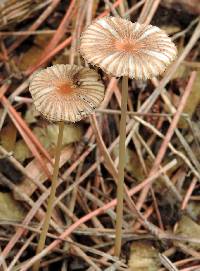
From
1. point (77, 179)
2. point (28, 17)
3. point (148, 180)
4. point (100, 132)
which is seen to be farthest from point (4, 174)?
point (28, 17)

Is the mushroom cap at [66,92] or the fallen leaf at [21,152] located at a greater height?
the mushroom cap at [66,92]

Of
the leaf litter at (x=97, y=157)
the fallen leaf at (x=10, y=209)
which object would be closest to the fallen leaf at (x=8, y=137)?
the leaf litter at (x=97, y=157)

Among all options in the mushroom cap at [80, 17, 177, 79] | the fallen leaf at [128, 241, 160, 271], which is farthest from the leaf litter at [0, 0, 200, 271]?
the mushroom cap at [80, 17, 177, 79]

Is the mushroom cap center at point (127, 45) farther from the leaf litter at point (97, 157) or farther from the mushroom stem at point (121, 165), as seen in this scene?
the leaf litter at point (97, 157)

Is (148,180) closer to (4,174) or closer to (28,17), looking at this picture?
(4,174)

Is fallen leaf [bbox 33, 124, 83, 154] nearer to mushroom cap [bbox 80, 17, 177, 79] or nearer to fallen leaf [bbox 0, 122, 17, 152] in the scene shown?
fallen leaf [bbox 0, 122, 17, 152]

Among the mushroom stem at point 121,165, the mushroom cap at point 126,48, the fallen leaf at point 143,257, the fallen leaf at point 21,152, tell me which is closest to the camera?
the mushroom cap at point 126,48

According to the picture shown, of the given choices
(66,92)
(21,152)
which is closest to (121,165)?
(66,92)
